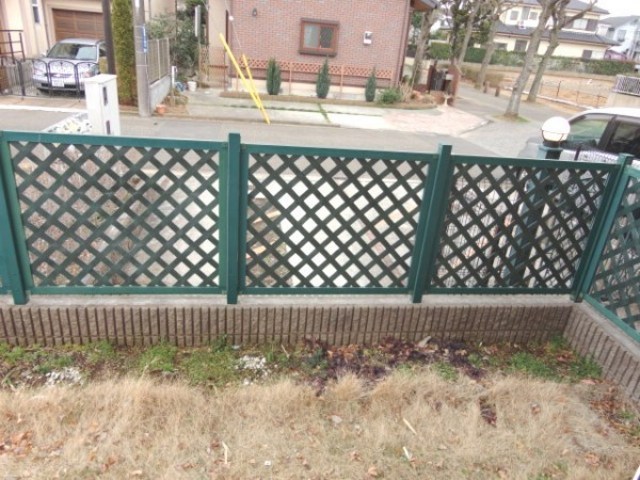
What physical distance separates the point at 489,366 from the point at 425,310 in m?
0.60

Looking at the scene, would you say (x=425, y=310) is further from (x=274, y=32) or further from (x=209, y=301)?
(x=274, y=32)

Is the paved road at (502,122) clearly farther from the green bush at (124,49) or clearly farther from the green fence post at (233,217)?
the green fence post at (233,217)

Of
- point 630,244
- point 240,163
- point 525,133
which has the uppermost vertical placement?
point 240,163

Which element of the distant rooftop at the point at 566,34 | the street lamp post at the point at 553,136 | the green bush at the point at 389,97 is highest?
the distant rooftop at the point at 566,34

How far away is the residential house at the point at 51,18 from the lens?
1994 cm

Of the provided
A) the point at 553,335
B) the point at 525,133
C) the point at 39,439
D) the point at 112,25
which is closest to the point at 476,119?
the point at 525,133

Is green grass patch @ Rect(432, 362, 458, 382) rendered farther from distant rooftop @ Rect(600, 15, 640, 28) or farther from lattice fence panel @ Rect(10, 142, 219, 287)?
distant rooftop @ Rect(600, 15, 640, 28)

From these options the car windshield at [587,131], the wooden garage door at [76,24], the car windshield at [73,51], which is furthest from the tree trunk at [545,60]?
the wooden garage door at [76,24]

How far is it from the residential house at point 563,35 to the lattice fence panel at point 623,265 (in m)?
57.7

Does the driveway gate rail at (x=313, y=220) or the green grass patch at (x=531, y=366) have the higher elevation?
the driveway gate rail at (x=313, y=220)

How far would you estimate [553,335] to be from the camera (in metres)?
3.89

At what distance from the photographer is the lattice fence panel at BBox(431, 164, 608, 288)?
11.3 ft

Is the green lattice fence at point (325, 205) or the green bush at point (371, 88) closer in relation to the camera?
the green lattice fence at point (325, 205)

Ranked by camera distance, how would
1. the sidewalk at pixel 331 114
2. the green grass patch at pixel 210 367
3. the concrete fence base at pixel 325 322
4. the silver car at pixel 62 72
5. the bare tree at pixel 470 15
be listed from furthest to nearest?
the bare tree at pixel 470 15 < the sidewalk at pixel 331 114 < the silver car at pixel 62 72 < the concrete fence base at pixel 325 322 < the green grass patch at pixel 210 367
